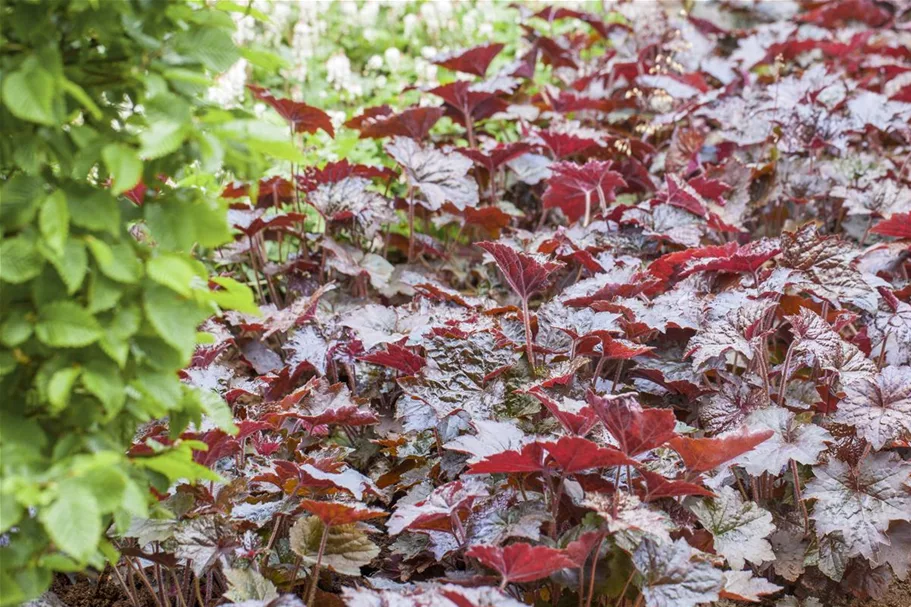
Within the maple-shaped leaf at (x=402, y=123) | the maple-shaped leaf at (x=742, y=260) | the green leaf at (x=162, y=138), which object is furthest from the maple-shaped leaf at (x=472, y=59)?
the green leaf at (x=162, y=138)

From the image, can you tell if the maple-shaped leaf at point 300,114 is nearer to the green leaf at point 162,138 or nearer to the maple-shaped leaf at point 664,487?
the green leaf at point 162,138

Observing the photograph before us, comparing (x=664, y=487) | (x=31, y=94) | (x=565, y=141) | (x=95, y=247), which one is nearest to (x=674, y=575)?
(x=664, y=487)

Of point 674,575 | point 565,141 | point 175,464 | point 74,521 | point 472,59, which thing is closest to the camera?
point 74,521

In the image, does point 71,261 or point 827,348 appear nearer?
point 71,261

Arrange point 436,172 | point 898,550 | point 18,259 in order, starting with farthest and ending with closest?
1. point 436,172
2. point 898,550
3. point 18,259

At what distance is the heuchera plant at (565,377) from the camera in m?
1.61

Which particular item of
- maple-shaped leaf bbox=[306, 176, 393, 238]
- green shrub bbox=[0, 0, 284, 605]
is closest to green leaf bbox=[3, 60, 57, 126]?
green shrub bbox=[0, 0, 284, 605]

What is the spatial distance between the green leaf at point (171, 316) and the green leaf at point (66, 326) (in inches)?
3.0

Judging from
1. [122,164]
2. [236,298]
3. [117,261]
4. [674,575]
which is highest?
[122,164]

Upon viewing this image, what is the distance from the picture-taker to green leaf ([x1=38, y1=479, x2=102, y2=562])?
103 centimetres

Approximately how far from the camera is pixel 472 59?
341cm

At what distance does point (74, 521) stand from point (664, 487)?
1068 mm

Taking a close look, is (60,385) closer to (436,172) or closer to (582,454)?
(582,454)

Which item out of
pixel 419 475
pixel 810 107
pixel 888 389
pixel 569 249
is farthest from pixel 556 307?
pixel 810 107
